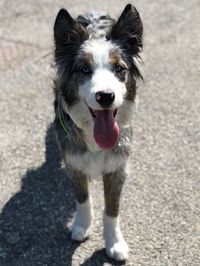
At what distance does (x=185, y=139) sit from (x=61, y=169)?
160cm

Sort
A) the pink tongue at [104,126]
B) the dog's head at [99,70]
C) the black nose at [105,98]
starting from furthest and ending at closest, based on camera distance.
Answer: the pink tongue at [104,126]
the dog's head at [99,70]
the black nose at [105,98]

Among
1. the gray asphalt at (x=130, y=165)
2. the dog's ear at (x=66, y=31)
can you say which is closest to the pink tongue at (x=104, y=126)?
the dog's ear at (x=66, y=31)

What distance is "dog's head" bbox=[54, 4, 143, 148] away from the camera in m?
4.17

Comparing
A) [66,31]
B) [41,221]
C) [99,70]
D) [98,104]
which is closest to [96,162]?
[98,104]

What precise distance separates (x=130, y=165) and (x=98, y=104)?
1950 millimetres

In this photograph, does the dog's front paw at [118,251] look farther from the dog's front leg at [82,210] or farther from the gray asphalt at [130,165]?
the dog's front leg at [82,210]

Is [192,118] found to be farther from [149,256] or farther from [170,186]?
[149,256]

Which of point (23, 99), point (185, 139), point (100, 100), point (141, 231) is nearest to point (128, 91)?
point (100, 100)

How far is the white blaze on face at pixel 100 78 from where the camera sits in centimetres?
405

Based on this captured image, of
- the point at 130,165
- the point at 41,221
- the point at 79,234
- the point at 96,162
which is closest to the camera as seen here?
the point at 96,162

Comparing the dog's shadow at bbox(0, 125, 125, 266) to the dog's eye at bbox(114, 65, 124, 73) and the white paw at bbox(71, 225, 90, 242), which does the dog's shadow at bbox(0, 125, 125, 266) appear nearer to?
the white paw at bbox(71, 225, 90, 242)

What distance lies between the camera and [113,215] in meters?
4.80

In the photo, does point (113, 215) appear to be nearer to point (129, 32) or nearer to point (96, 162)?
point (96, 162)

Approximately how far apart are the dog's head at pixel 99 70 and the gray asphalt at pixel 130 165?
3.85 feet
